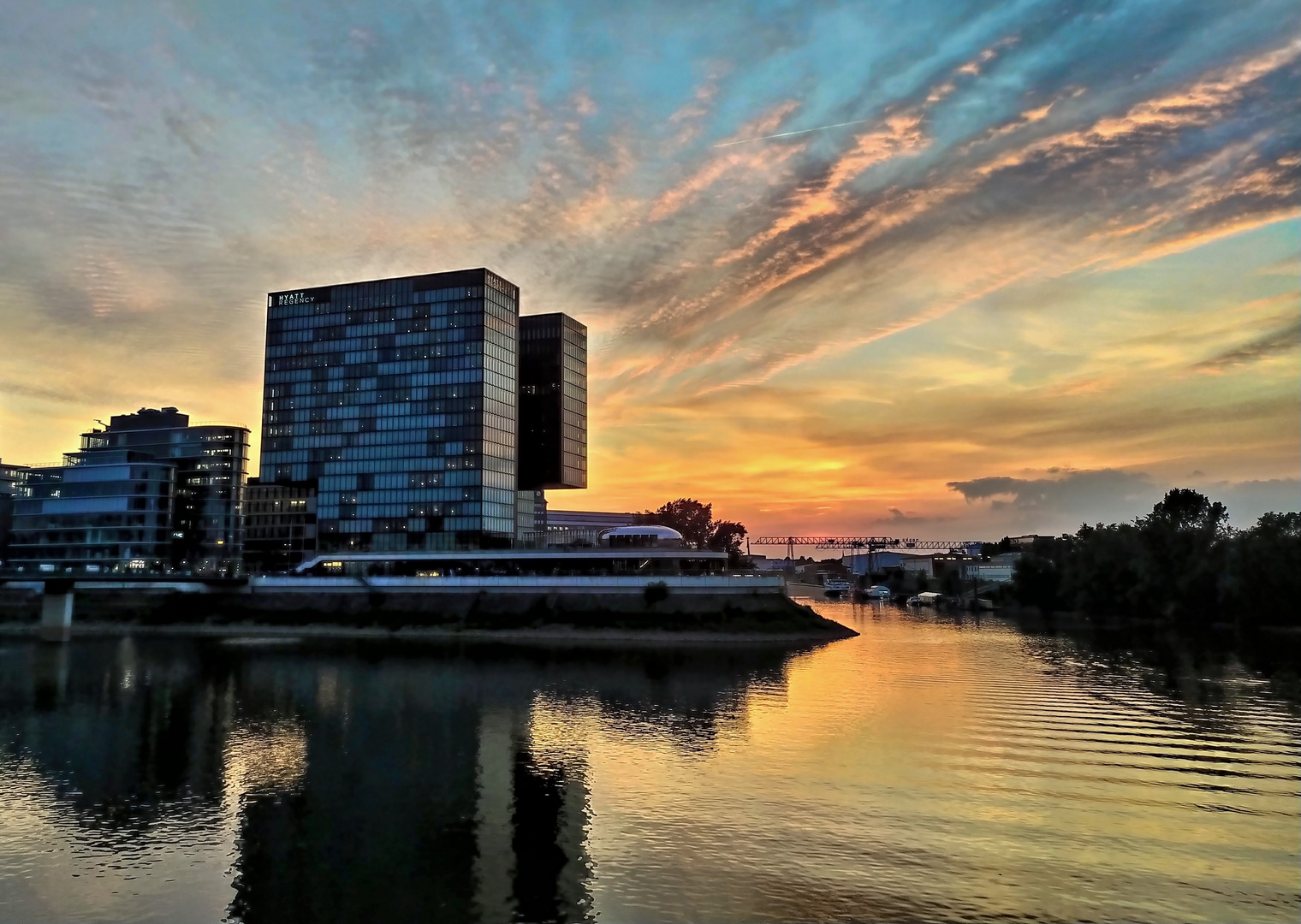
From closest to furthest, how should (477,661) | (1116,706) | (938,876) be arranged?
1. (938,876)
2. (1116,706)
3. (477,661)

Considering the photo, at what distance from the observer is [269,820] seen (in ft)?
132

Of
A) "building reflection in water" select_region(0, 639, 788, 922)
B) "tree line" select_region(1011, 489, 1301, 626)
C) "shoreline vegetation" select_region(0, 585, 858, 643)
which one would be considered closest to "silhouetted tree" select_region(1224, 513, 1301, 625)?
"tree line" select_region(1011, 489, 1301, 626)

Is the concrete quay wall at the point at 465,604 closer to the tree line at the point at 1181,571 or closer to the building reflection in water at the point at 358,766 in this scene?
the building reflection in water at the point at 358,766

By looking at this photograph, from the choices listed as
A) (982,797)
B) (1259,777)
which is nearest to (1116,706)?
(1259,777)

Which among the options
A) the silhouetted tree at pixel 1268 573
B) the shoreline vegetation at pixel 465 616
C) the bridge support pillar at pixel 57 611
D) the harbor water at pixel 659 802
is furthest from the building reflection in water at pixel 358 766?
the silhouetted tree at pixel 1268 573

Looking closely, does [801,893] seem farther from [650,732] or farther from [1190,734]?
[1190,734]

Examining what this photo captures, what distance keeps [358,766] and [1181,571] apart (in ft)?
496

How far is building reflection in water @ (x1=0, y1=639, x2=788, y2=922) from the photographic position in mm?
33000

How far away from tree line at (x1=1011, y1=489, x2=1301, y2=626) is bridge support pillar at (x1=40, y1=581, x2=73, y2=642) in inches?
7724

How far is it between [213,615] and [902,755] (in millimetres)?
143852

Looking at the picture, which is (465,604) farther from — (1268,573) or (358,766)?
(1268,573)

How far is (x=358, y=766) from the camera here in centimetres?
5103

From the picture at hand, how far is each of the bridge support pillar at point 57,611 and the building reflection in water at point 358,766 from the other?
50.0 meters

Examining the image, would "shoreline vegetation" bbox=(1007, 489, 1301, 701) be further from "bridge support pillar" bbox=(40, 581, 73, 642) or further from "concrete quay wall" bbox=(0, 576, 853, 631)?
"bridge support pillar" bbox=(40, 581, 73, 642)
